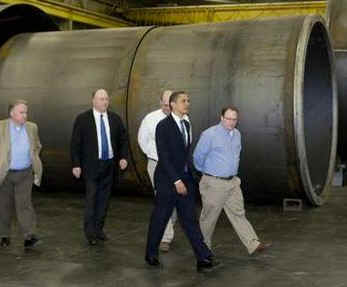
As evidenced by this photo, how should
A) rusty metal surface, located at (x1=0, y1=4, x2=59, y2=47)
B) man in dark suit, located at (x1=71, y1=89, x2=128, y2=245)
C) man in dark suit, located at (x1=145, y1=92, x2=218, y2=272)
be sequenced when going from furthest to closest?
rusty metal surface, located at (x1=0, y1=4, x2=59, y2=47), man in dark suit, located at (x1=71, y1=89, x2=128, y2=245), man in dark suit, located at (x1=145, y1=92, x2=218, y2=272)

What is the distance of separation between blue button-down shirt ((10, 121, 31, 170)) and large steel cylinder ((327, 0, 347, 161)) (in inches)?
237

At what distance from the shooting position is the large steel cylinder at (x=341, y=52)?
10.4 m

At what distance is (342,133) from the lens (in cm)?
1077

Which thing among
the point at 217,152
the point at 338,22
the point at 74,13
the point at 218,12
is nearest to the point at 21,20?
the point at 338,22

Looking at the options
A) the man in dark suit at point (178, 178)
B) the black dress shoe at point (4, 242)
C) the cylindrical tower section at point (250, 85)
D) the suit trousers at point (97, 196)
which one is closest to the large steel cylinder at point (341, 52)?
the cylindrical tower section at point (250, 85)

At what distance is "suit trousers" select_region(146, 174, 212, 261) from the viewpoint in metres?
5.18

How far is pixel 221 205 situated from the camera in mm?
5512

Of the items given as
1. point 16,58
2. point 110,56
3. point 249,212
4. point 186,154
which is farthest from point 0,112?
point 186,154

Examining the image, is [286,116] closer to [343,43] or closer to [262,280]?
[262,280]

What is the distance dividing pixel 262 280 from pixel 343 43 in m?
6.60

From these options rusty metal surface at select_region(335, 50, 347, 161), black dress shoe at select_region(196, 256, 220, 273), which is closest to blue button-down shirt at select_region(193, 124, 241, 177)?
black dress shoe at select_region(196, 256, 220, 273)

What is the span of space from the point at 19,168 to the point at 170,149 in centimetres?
172

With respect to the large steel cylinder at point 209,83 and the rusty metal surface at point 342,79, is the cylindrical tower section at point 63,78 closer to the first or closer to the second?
the large steel cylinder at point 209,83

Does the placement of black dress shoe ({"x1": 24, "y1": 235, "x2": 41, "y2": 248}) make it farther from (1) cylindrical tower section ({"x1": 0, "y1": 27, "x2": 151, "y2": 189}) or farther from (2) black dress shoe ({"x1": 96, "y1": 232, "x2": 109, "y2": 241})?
(1) cylindrical tower section ({"x1": 0, "y1": 27, "x2": 151, "y2": 189})
